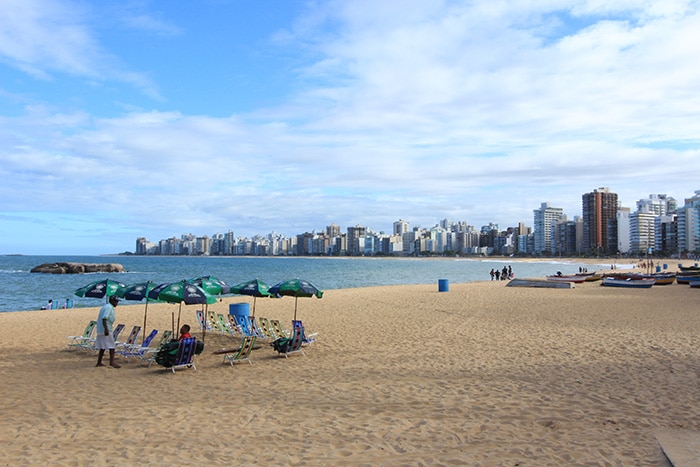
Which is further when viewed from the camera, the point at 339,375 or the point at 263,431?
the point at 339,375

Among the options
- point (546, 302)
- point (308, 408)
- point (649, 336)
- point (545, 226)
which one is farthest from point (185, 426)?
point (545, 226)

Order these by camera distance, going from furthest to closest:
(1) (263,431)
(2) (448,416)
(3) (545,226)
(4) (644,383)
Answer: (3) (545,226), (4) (644,383), (2) (448,416), (1) (263,431)

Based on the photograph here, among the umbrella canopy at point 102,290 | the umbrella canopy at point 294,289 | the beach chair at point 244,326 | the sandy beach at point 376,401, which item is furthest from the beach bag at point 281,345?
the umbrella canopy at point 102,290

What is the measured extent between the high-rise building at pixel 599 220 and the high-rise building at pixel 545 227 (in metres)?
12.6

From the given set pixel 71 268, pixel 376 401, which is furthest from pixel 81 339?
pixel 71 268

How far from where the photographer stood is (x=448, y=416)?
658cm

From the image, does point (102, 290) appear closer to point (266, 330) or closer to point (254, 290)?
point (254, 290)

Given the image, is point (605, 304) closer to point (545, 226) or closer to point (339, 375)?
point (339, 375)

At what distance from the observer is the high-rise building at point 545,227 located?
180 m

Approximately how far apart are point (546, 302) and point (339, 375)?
15402 mm

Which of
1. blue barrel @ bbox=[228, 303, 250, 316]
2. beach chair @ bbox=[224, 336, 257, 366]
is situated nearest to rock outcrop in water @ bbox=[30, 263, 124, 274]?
blue barrel @ bbox=[228, 303, 250, 316]

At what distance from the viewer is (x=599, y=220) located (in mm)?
163625

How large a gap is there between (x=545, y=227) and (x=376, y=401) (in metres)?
188

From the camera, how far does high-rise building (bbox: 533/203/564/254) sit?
180500mm
